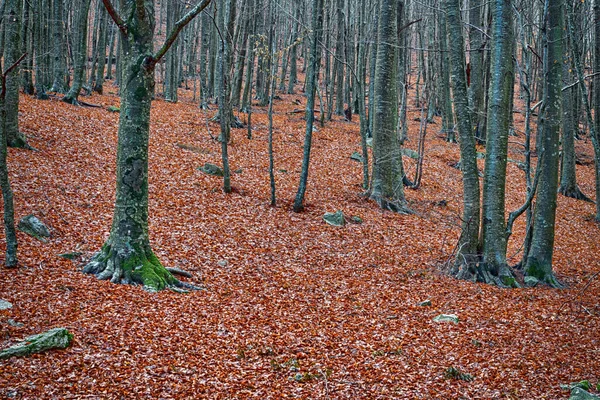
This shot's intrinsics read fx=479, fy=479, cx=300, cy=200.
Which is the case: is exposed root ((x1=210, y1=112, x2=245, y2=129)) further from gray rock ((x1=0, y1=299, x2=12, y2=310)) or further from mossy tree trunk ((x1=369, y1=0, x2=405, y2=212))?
gray rock ((x1=0, y1=299, x2=12, y2=310))

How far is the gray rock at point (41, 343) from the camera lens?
476 cm

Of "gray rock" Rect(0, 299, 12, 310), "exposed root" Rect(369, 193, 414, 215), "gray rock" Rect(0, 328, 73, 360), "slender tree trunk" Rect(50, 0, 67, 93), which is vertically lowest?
"gray rock" Rect(0, 328, 73, 360)

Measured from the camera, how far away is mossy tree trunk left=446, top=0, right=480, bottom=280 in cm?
898

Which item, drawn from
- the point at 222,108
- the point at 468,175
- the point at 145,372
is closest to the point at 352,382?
the point at 145,372

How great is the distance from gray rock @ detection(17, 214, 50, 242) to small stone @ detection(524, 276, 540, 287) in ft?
29.1

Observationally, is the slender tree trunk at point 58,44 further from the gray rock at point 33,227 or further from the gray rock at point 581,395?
the gray rock at point 581,395

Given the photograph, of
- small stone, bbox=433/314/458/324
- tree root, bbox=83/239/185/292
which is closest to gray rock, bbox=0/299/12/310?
tree root, bbox=83/239/185/292

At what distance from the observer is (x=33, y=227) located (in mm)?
8148

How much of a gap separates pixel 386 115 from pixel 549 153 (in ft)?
16.1

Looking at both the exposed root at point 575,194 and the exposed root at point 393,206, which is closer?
the exposed root at point 393,206

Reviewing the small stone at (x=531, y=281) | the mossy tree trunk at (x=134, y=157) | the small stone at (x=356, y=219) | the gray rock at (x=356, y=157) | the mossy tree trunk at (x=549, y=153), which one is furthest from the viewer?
the gray rock at (x=356, y=157)

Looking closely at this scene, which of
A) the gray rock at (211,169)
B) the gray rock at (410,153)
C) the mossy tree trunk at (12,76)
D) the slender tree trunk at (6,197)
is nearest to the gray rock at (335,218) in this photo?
the gray rock at (211,169)

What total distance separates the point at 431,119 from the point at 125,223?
90.4 feet

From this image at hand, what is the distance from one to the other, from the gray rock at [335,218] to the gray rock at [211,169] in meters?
3.67
